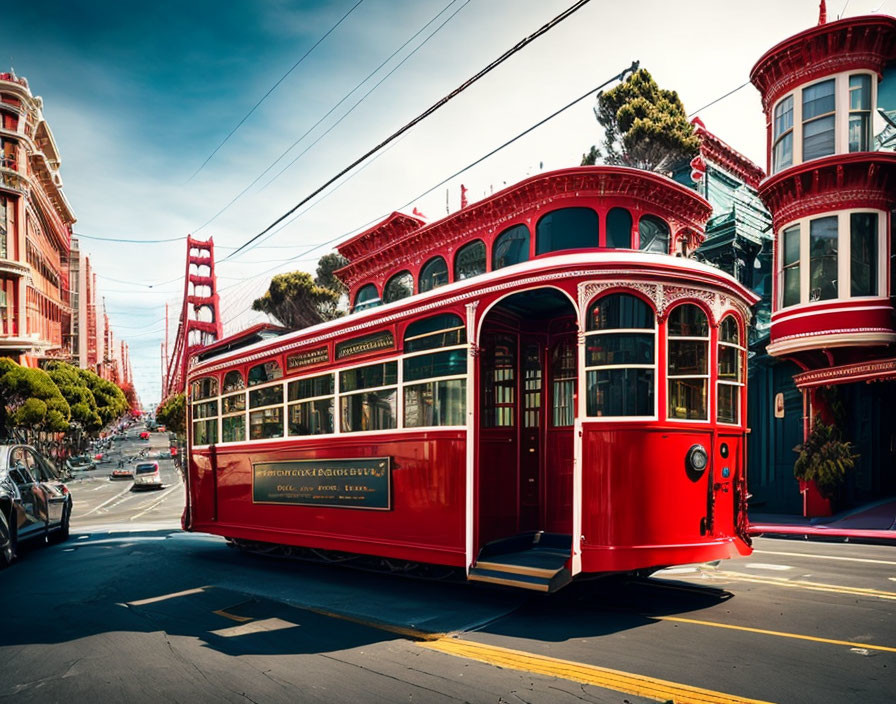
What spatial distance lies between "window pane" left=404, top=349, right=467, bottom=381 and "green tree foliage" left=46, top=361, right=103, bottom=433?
149ft

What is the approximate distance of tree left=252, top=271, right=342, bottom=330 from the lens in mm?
46469

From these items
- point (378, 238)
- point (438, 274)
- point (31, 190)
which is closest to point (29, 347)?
point (31, 190)

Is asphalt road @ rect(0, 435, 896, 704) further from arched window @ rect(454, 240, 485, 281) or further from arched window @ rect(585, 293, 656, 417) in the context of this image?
arched window @ rect(454, 240, 485, 281)

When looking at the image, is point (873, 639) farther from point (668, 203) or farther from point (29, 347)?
point (29, 347)

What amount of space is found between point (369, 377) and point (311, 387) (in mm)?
1350

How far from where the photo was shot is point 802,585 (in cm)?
838

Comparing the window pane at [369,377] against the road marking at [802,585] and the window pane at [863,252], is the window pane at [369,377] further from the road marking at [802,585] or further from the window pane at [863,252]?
the window pane at [863,252]

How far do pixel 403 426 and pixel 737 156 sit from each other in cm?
1980

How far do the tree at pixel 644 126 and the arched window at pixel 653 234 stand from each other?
37.6 ft

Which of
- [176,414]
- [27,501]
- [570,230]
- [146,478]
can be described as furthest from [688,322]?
[176,414]

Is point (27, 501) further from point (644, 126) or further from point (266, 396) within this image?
point (644, 126)

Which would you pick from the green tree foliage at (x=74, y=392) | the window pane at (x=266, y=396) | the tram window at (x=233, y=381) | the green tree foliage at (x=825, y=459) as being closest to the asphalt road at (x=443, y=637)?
the window pane at (x=266, y=396)

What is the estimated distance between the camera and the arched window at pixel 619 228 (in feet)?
35.7

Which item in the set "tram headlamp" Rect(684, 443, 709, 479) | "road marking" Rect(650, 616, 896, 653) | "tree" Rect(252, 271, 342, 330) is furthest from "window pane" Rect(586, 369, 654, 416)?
"tree" Rect(252, 271, 342, 330)
